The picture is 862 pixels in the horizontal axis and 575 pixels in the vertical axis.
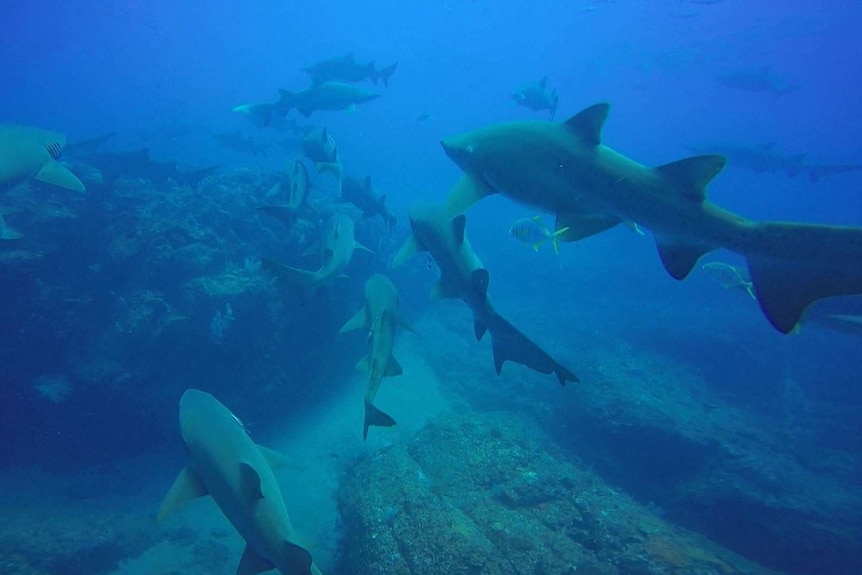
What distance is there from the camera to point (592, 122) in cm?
319

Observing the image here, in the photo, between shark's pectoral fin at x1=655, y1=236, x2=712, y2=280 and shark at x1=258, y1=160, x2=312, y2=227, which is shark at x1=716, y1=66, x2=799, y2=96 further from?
shark's pectoral fin at x1=655, y1=236, x2=712, y2=280

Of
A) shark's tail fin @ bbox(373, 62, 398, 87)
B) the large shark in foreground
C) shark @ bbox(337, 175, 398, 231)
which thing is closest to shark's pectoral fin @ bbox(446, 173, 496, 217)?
the large shark in foreground

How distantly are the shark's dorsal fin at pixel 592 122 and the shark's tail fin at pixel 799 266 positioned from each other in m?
1.34

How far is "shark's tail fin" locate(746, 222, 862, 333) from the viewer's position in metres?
2.27

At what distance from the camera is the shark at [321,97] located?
44.8 feet

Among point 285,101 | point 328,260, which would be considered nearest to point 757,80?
point 285,101

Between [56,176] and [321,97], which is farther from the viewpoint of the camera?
[321,97]

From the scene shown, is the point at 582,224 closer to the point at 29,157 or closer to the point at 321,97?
the point at 29,157

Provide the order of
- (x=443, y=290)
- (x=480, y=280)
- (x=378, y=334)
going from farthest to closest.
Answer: (x=378, y=334)
(x=443, y=290)
(x=480, y=280)

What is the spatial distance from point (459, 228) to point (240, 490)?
384cm

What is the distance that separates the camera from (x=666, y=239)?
3045 mm

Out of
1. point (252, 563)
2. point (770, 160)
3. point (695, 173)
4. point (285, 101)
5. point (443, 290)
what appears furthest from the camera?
point (770, 160)

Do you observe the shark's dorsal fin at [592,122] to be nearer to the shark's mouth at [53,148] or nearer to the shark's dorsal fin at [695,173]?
the shark's dorsal fin at [695,173]

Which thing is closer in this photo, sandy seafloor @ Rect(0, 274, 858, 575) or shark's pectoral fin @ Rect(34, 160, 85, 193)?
shark's pectoral fin @ Rect(34, 160, 85, 193)
